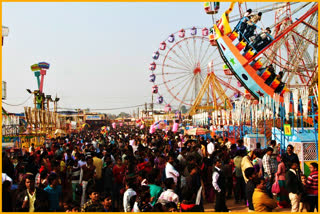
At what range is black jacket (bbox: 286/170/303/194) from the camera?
20.9 feet

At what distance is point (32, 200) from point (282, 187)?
5168mm

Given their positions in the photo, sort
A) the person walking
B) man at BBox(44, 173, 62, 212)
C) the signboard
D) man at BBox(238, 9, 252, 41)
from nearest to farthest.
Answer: man at BBox(44, 173, 62, 212) → the person walking → man at BBox(238, 9, 252, 41) → the signboard

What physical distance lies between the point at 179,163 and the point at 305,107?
14.5 ft

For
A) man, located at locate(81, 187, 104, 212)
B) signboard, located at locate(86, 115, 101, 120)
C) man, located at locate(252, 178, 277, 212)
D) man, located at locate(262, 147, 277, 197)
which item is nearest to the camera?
man, located at locate(81, 187, 104, 212)

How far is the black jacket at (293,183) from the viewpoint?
20.9ft

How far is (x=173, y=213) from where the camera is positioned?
4.41 meters

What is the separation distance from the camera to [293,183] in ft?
21.0

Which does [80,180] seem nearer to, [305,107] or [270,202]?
[270,202]

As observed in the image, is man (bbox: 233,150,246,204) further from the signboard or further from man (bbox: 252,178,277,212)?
the signboard

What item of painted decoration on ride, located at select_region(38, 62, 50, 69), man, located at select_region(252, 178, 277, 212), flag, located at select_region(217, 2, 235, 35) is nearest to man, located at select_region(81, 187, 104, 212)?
man, located at select_region(252, 178, 277, 212)

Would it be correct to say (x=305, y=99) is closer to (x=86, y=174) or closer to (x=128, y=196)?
(x=86, y=174)

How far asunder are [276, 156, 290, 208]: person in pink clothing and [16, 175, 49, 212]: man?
189 inches

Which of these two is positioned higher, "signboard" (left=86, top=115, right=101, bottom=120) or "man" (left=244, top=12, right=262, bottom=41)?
"man" (left=244, top=12, right=262, bottom=41)

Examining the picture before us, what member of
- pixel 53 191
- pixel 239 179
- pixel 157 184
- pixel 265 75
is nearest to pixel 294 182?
pixel 239 179
